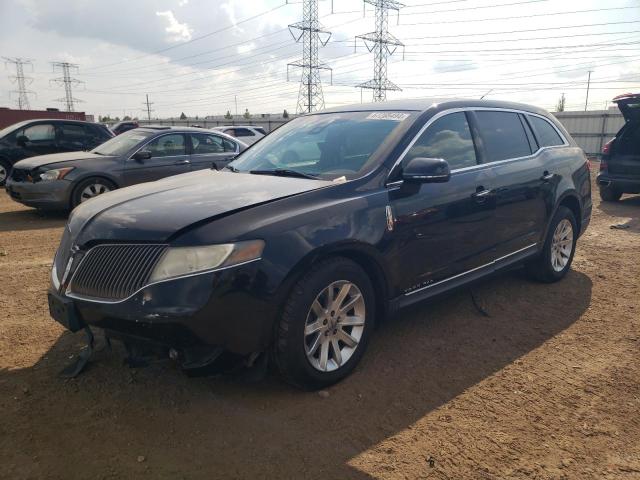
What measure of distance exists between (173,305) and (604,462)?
91.5 inches

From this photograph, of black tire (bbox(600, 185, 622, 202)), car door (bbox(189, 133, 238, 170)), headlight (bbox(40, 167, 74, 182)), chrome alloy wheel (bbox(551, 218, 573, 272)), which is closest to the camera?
chrome alloy wheel (bbox(551, 218, 573, 272))

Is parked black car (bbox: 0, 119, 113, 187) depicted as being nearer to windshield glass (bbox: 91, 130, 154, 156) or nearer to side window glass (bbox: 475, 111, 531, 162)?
windshield glass (bbox: 91, 130, 154, 156)

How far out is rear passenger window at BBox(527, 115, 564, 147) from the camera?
5.11 meters

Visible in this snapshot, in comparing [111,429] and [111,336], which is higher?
[111,336]

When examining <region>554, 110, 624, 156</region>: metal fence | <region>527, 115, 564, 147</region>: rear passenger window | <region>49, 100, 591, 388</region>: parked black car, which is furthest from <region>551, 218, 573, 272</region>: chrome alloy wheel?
<region>554, 110, 624, 156</region>: metal fence

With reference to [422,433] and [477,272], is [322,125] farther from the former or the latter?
[422,433]

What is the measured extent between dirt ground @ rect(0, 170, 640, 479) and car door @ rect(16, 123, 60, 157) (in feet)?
30.0

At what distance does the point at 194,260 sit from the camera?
8.80ft

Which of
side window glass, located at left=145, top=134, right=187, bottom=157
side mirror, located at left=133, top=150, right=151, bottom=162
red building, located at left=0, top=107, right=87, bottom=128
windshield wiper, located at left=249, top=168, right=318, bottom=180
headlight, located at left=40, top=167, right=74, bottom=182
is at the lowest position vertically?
headlight, located at left=40, top=167, right=74, bottom=182

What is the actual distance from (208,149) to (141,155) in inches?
54.5

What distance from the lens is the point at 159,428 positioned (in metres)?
2.81

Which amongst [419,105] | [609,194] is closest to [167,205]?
[419,105]

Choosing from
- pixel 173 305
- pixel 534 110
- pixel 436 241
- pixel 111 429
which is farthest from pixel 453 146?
pixel 111 429

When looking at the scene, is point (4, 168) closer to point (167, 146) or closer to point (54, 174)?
point (54, 174)
